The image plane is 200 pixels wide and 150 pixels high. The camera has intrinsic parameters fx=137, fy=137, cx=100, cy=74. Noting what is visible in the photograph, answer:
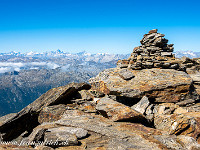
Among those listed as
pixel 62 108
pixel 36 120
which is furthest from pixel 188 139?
pixel 36 120

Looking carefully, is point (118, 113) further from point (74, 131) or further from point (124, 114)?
point (74, 131)

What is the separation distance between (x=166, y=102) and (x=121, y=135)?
10988 mm

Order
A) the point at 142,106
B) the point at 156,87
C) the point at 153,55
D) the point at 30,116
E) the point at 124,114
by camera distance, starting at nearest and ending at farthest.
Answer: the point at 124,114 < the point at 142,106 < the point at 30,116 < the point at 156,87 < the point at 153,55

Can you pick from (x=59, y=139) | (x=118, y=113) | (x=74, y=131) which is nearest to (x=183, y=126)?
(x=118, y=113)

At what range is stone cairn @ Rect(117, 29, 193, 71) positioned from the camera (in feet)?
83.4

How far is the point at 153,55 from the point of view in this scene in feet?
92.8

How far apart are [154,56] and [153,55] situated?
78 cm

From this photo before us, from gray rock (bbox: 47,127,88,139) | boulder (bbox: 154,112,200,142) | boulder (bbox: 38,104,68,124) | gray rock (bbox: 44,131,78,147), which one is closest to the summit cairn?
boulder (bbox: 154,112,200,142)

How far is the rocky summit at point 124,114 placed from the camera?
11.2 metres

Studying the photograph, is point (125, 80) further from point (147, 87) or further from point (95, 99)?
point (95, 99)

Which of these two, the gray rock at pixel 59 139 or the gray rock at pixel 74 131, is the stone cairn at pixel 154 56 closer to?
the gray rock at pixel 74 131

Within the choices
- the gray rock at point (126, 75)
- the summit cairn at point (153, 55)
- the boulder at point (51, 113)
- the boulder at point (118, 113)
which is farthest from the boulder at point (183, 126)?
the boulder at point (51, 113)

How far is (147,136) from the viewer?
41.7 ft

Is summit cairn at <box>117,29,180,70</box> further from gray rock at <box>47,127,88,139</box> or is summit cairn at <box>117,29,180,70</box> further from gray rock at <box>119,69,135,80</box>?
gray rock at <box>47,127,88,139</box>
